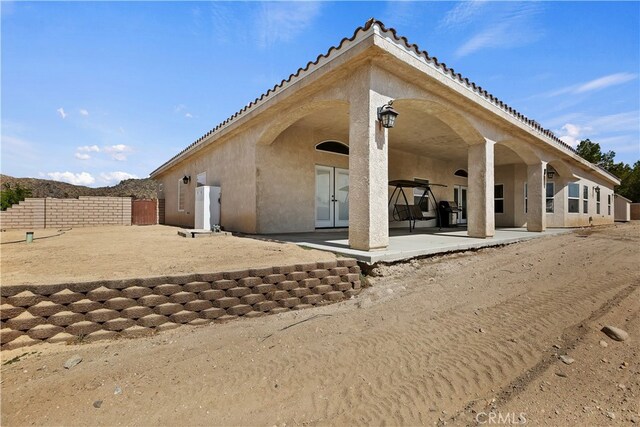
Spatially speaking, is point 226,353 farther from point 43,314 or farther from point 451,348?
point 451,348

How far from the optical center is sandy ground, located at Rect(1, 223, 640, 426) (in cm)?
175

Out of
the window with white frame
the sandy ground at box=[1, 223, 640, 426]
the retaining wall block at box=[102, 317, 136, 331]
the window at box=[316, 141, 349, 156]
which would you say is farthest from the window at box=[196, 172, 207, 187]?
the sandy ground at box=[1, 223, 640, 426]

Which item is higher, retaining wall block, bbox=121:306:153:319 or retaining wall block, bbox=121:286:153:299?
retaining wall block, bbox=121:286:153:299

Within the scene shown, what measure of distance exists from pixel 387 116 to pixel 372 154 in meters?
0.66

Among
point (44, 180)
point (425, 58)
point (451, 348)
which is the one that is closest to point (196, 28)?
point (425, 58)

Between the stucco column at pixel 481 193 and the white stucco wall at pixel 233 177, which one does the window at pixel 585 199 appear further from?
the white stucco wall at pixel 233 177

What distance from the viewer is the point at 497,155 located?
10820 mm

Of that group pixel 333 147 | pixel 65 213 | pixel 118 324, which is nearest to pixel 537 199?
pixel 333 147

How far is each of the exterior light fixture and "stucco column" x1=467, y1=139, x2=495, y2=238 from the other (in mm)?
3780

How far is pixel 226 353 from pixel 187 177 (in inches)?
451

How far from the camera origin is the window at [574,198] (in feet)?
40.6

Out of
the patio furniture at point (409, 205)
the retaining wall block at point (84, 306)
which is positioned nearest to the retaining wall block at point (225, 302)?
the retaining wall block at point (84, 306)

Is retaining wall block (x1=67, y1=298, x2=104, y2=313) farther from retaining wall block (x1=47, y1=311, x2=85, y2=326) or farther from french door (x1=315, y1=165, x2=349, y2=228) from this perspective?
french door (x1=315, y1=165, x2=349, y2=228)

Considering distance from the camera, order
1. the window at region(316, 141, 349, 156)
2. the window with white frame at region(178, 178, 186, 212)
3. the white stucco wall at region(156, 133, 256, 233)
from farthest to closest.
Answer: the window with white frame at region(178, 178, 186, 212)
the window at region(316, 141, 349, 156)
the white stucco wall at region(156, 133, 256, 233)
